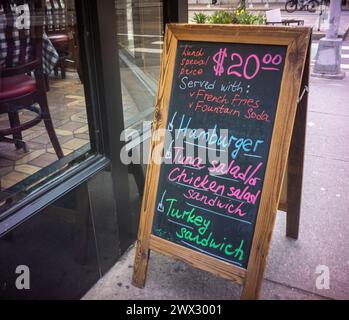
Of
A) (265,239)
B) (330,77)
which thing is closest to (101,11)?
(265,239)

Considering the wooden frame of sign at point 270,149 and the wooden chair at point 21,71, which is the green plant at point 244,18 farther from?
the wooden chair at point 21,71

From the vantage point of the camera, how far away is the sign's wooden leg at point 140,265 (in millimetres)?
2199

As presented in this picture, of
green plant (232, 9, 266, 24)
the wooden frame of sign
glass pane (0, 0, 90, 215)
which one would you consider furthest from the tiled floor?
green plant (232, 9, 266, 24)

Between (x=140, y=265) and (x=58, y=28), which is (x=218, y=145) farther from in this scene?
(x=58, y=28)

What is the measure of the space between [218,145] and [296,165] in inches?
28.0

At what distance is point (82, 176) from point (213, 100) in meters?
0.88

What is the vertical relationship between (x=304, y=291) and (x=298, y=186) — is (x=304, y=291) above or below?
below

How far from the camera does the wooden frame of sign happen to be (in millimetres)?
1751

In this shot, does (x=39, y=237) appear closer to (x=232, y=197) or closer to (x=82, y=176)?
(x=82, y=176)

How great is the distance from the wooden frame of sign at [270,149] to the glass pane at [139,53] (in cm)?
79

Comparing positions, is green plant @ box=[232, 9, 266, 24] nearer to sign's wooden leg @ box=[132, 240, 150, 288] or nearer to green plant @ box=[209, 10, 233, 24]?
green plant @ box=[209, 10, 233, 24]

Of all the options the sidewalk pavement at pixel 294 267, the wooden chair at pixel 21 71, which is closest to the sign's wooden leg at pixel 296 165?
the sidewalk pavement at pixel 294 267

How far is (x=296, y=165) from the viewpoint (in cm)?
237
